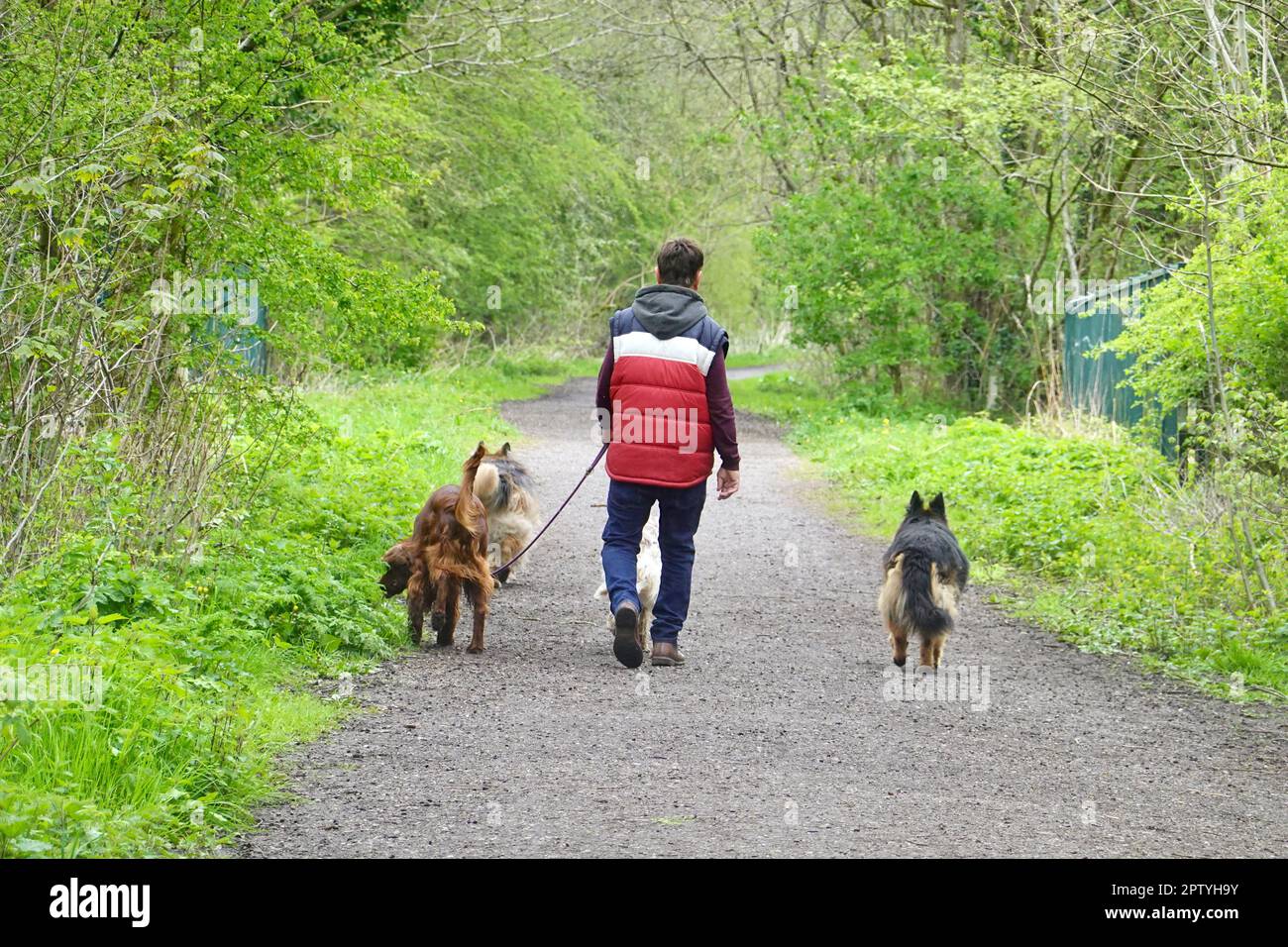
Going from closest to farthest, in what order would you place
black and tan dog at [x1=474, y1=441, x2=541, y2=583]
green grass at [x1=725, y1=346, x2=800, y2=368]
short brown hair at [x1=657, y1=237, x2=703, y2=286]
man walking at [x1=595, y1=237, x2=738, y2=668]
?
man walking at [x1=595, y1=237, x2=738, y2=668]
short brown hair at [x1=657, y1=237, x2=703, y2=286]
black and tan dog at [x1=474, y1=441, x2=541, y2=583]
green grass at [x1=725, y1=346, x2=800, y2=368]

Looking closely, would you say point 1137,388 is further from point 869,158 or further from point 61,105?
point 869,158

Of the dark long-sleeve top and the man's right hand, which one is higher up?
the dark long-sleeve top

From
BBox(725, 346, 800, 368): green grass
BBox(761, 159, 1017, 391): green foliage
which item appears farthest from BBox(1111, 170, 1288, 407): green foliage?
BBox(725, 346, 800, 368): green grass

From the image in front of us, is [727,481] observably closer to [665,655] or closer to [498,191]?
[665,655]

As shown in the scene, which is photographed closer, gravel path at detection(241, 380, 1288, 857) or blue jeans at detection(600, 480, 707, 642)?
gravel path at detection(241, 380, 1288, 857)

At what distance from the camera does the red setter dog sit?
319 inches

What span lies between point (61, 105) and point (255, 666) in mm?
2885

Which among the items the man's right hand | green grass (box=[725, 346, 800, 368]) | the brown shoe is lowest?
green grass (box=[725, 346, 800, 368])

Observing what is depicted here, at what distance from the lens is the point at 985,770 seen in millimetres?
6223

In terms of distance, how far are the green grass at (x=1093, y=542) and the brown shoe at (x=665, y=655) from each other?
9.48ft

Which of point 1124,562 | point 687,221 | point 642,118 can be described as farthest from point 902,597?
point 687,221

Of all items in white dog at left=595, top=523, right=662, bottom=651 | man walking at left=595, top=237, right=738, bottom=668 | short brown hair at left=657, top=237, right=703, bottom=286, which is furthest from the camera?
white dog at left=595, top=523, right=662, bottom=651

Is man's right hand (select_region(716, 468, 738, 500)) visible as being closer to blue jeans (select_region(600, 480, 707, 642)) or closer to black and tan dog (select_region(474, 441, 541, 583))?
blue jeans (select_region(600, 480, 707, 642))

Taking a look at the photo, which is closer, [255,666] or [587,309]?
[255,666]
